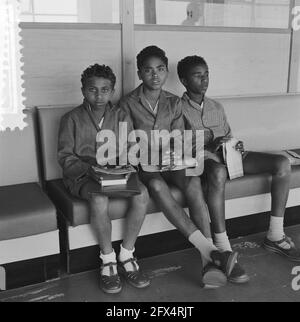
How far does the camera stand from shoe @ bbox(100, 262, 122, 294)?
2.02 m

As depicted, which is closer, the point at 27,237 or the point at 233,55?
the point at 27,237

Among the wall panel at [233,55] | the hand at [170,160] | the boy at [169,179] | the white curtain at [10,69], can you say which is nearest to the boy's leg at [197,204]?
the boy at [169,179]

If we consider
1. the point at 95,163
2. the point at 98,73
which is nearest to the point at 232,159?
the point at 95,163

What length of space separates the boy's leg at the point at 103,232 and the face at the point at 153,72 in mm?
698

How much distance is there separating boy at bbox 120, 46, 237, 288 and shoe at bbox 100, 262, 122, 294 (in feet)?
1.29

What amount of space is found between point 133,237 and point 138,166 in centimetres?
43

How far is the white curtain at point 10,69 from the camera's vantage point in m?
2.37

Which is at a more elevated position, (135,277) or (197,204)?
(197,204)

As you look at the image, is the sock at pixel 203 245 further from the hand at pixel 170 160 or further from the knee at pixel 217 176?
the hand at pixel 170 160

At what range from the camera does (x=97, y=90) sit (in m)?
2.26

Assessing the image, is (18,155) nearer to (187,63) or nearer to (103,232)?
(103,232)

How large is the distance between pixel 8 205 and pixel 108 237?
51cm

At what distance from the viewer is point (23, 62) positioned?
246 centimetres

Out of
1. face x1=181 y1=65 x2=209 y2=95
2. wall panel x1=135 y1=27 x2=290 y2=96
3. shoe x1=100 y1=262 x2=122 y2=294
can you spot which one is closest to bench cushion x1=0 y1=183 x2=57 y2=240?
shoe x1=100 y1=262 x2=122 y2=294
